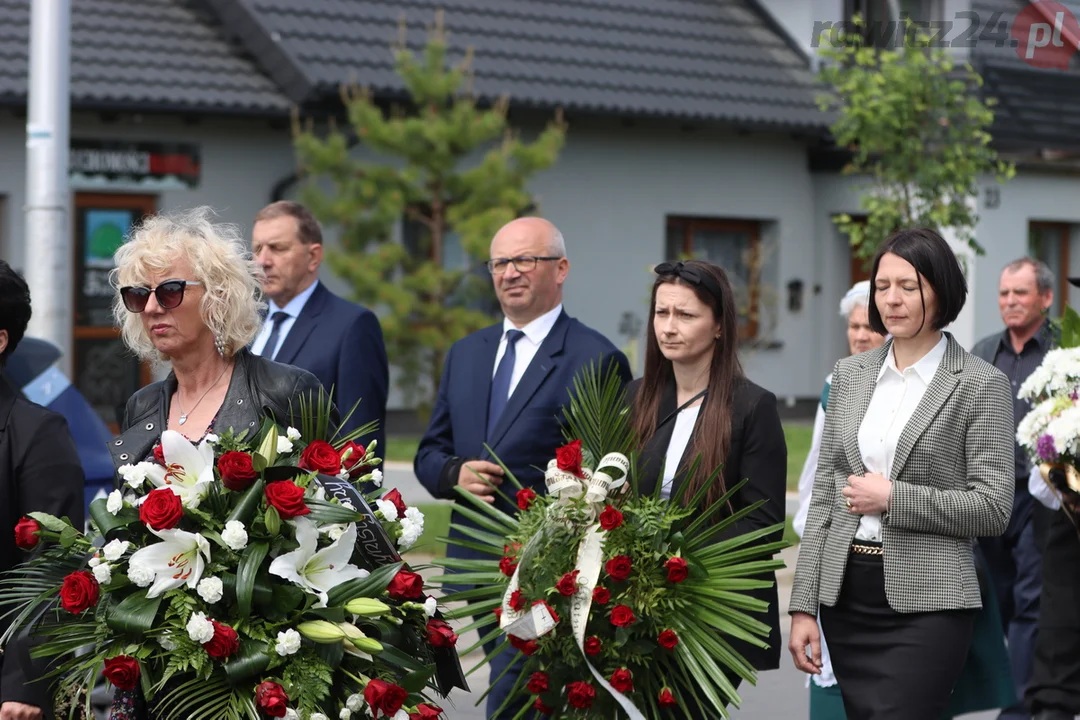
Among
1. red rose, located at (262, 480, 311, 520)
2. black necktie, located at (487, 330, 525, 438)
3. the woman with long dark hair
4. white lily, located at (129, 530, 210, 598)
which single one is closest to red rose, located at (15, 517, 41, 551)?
white lily, located at (129, 530, 210, 598)

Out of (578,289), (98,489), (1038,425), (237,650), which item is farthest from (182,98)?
(237,650)

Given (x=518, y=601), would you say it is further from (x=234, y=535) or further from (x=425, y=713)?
(x=234, y=535)

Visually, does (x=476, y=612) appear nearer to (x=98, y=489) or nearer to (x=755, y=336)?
(x=98, y=489)

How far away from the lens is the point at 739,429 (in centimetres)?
456

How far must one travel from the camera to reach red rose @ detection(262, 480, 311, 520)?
3324 mm

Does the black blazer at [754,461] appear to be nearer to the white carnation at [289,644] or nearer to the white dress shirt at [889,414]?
the white dress shirt at [889,414]

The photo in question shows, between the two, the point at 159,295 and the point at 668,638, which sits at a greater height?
the point at 159,295

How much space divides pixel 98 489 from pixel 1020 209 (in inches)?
652

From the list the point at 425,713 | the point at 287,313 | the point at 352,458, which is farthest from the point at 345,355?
the point at 425,713

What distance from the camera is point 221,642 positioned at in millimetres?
3266

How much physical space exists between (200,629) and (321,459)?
1.47 feet

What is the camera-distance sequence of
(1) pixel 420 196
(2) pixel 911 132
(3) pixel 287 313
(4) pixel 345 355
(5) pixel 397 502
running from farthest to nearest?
1. (1) pixel 420 196
2. (2) pixel 911 132
3. (3) pixel 287 313
4. (4) pixel 345 355
5. (5) pixel 397 502

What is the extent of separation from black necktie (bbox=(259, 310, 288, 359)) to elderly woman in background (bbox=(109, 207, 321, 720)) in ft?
6.79

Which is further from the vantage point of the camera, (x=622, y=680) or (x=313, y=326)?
(x=313, y=326)
